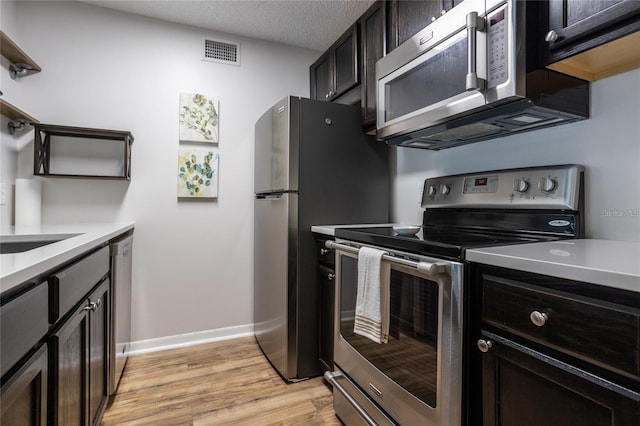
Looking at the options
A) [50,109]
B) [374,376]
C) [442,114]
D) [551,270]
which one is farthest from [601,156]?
[50,109]

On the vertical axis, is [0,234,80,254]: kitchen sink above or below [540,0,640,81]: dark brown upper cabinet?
below

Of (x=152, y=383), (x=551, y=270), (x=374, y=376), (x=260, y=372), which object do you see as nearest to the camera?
(x=551, y=270)

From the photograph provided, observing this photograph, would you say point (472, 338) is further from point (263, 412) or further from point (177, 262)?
point (177, 262)

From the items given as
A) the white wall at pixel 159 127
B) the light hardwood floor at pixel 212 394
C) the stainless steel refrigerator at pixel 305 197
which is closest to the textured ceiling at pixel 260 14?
the white wall at pixel 159 127

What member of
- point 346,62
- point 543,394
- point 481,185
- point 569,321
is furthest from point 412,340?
point 346,62

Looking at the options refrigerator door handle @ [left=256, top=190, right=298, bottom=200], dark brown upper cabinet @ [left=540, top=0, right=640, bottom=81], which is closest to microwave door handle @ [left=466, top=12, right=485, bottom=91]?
dark brown upper cabinet @ [left=540, top=0, right=640, bottom=81]

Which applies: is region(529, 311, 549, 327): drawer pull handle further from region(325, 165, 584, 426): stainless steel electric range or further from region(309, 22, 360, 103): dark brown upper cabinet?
region(309, 22, 360, 103): dark brown upper cabinet

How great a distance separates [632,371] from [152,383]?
7.02 feet

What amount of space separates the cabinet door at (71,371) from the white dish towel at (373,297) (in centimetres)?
95

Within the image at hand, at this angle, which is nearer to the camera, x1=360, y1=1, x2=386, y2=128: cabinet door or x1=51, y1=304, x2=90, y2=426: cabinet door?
x1=51, y1=304, x2=90, y2=426: cabinet door

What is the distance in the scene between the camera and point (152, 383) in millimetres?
1880

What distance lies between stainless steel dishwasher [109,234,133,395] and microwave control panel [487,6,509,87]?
176cm

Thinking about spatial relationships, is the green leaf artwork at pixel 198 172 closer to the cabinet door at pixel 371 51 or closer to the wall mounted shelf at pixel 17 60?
the wall mounted shelf at pixel 17 60

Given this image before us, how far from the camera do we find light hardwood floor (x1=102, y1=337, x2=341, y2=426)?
157 cm
